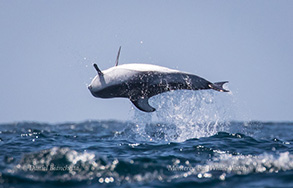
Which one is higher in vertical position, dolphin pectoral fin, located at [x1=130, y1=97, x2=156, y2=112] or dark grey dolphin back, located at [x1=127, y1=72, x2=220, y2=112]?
dark grey dolphin back, located at [x1=127, y1=72, x2=220, y2=112]

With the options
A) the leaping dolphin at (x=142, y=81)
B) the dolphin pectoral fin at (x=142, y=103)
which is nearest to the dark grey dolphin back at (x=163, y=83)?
the leaping dolphin at (x=142, y=81)

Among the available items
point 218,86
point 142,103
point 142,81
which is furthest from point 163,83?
point 218,86

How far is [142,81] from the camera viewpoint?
32.3ft

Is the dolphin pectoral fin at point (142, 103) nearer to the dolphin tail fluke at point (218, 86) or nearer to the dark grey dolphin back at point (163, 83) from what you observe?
the dark grey dolphin back at point (163, 83)

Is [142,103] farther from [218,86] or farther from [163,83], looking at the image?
[218,86]

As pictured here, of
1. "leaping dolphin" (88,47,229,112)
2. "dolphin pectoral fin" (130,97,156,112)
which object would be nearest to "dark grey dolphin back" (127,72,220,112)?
"leaping dolphin" (88,47,229,112)

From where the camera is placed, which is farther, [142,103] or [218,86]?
[142,103]

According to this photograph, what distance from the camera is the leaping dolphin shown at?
984cm

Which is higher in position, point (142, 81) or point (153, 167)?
point (142, 81)

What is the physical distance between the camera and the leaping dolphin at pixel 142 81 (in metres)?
9.84

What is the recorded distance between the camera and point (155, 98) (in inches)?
457

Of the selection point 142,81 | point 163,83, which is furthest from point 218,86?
point 142,81

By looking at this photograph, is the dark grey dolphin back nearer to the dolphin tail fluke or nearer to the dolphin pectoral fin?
the dolphin tail fluke

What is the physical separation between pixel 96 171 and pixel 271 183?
3.91m
